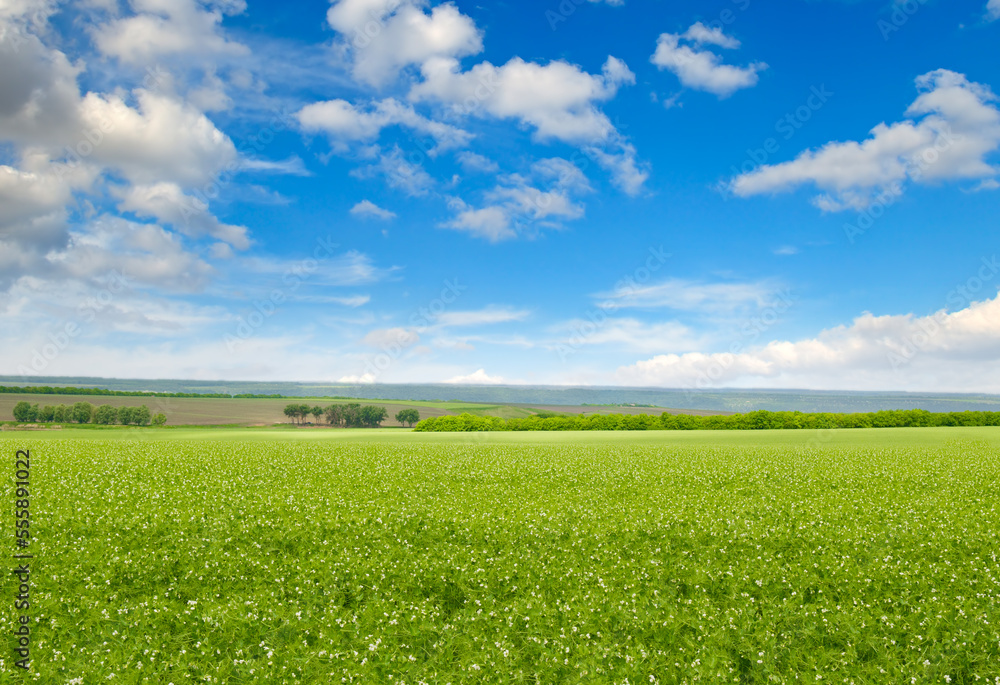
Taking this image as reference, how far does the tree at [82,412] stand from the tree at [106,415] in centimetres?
90

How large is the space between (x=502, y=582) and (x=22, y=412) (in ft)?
360

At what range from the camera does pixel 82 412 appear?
90.9 meters

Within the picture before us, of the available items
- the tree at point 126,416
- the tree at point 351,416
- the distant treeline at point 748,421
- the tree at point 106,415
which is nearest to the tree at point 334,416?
the tree at point 351,416

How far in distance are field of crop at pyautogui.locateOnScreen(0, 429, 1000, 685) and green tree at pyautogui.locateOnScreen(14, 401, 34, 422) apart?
88863 millimetres

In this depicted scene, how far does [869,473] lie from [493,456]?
1899cm

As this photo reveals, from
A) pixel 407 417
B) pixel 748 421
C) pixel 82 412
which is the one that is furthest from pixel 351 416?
pixel 748 421

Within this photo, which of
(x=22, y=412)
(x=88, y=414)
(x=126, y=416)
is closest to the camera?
(x=22, y=412)

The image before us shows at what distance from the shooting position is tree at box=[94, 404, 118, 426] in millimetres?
91438

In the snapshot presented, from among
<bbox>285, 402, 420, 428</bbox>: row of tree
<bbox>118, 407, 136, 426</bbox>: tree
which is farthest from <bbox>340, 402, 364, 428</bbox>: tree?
<bbox>118, 407, 136, 426</bbox>: tree

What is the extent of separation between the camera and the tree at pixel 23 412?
86125 millimetres

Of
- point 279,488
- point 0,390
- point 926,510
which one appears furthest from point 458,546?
point 0,390

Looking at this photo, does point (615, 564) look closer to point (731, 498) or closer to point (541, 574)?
point (541, 574)

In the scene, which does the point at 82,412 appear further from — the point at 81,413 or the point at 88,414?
the point at 88,414

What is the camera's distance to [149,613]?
11742 mm
